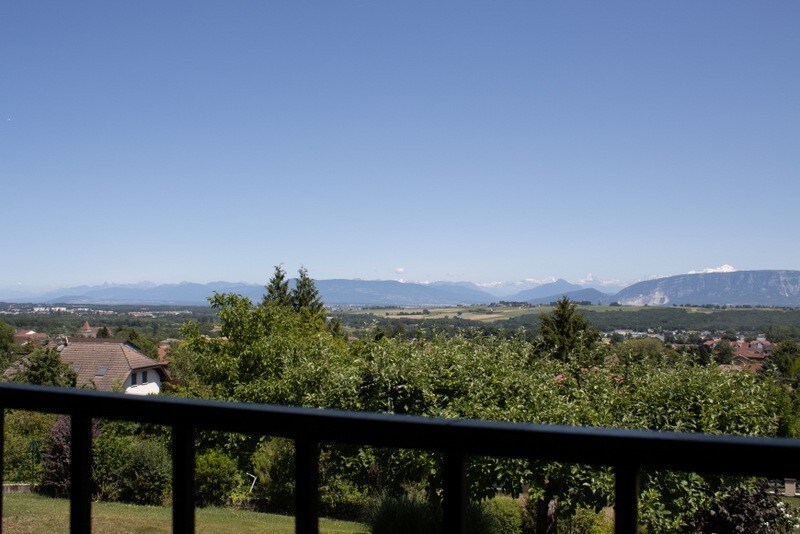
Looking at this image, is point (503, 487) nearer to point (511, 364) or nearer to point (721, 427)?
point (511, 364)

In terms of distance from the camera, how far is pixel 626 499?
957 mm

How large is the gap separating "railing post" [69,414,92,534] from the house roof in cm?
4617

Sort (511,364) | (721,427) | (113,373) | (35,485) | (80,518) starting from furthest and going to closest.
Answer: (113,373)
(511,364)
(721,427)
(35,485)
(80,518)

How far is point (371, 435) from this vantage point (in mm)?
1053

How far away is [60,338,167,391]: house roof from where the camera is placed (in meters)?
44.5

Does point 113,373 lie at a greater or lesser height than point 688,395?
lesser

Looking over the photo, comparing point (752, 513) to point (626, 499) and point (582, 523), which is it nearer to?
point (582, 523)

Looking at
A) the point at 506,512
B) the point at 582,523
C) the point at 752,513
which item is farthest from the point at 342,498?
the point at 752,513

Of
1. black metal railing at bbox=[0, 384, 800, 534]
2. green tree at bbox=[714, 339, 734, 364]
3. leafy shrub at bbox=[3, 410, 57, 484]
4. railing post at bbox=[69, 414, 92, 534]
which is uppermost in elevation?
black metal railing at bbox=[0, 384, 800, 534]

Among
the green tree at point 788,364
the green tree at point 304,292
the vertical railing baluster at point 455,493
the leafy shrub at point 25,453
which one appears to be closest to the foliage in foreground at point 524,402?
the green tree at point 788,364

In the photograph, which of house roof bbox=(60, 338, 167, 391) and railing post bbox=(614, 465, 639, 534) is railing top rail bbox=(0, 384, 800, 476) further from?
house roof bbox=(60, 338, 167, 391)

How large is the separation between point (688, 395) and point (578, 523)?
160 inches

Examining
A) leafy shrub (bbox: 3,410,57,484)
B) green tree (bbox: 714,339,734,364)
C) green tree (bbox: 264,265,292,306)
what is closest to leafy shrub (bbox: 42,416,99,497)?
leafy shrub (bbox: 3,410,57,484)

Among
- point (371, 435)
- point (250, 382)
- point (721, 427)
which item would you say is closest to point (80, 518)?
point (371, 435)
